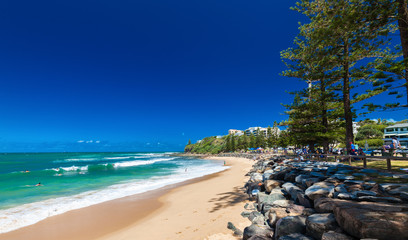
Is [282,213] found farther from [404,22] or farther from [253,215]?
[404,22]

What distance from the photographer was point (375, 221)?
2.71m

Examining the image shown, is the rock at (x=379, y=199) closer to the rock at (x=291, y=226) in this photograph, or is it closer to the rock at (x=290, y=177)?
the rock at (x=291, y=226)

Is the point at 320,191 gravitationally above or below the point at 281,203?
above

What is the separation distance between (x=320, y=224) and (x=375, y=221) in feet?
2.72

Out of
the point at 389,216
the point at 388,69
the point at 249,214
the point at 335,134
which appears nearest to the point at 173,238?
the point at 249,214

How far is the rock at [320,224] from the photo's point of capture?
10.5ft

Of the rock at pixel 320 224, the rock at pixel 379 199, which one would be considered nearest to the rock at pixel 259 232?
the rock at pixel 320 224

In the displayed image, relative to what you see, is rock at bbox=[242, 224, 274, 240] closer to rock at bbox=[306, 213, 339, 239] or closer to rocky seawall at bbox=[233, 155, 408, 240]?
rocky seawall at bbox=[233, 155, 408, 240]

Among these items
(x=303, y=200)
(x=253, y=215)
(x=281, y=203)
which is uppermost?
(x=303, y=200)

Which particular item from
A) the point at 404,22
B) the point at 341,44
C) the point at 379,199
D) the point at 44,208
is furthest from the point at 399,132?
the point at 44,208

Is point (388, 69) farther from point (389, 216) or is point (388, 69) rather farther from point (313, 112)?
point (313, 112)

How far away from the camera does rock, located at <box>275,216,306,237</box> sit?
12.3 ft

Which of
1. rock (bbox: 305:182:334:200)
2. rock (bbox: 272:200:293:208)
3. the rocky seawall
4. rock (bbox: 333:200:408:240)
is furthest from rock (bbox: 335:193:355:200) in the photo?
rock (bbox: 272:200:293:208)

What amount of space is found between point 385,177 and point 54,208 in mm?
13965
